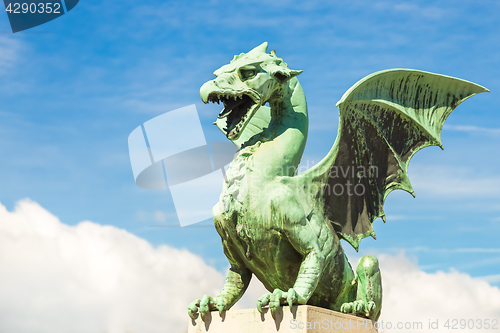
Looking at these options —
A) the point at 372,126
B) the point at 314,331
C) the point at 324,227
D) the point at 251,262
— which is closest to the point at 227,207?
the point at 251,262

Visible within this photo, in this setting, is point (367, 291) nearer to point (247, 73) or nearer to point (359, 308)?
point (359, 308)

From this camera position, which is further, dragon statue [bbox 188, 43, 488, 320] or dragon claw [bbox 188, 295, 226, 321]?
dragon claw [bbox 188, 295, 226, 321]

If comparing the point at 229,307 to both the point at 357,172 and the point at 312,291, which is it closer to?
the point at 312,291

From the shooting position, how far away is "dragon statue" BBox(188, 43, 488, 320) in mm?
5629

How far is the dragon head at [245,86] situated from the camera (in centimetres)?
580

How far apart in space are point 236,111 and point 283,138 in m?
0.57

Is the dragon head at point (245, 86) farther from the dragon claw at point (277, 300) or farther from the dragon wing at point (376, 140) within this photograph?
the dragon claw at point (277, 300)

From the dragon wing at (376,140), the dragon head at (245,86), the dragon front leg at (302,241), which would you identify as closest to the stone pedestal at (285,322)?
the dragon front leg at (302,241)

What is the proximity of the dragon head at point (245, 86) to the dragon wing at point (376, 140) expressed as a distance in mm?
769

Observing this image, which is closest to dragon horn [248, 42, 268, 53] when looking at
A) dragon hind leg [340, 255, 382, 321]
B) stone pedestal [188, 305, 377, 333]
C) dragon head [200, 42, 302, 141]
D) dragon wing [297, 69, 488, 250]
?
dragon head [200, 42, 302, 141]

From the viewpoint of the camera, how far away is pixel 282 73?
600 centimetres

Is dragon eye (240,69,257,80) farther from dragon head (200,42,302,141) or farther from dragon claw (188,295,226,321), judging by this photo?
dragon claw (188,295,226,321)

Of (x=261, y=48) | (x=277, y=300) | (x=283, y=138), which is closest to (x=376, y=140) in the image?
(x=283, y=138)

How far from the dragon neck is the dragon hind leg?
1.27 meters
